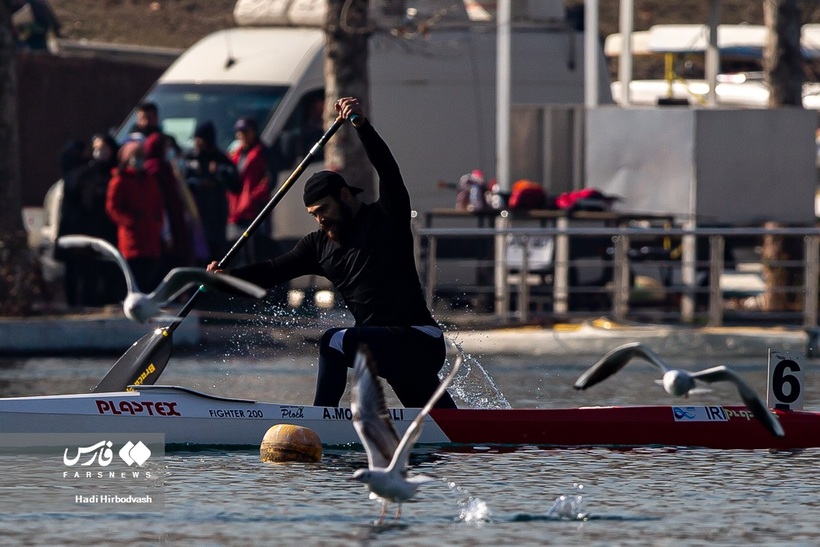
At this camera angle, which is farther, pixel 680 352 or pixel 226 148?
pixel 226 148

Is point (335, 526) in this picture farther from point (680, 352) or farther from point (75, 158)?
point (75, 158)

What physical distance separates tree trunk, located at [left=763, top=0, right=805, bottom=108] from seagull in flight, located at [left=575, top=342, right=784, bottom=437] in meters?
11.5

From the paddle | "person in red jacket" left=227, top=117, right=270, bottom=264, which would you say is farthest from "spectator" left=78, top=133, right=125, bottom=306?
the paddle

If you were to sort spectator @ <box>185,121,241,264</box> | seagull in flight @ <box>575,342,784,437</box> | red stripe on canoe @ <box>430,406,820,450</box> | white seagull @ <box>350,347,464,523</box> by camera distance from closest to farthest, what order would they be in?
white seagull @ <box>350,347,464,523</box>
seagull in flight @ <box>575,342,784,437</box>
red stripe on canoe @ <box>430,406,820,450</box>
spectator @ <box>185,121,241,264</box>

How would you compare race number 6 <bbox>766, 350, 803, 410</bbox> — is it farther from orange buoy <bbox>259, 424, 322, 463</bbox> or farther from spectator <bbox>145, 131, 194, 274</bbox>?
spectator <bbox>145, 131, 194, 274</bbox>

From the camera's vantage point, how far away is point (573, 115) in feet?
68.2

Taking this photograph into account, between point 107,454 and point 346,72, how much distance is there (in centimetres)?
885

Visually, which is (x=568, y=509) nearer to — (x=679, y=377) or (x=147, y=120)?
(x=679, y=377)

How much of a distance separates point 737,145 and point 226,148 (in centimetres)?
540

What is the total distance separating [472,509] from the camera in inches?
348

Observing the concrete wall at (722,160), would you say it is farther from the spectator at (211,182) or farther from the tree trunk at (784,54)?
the spectator at (211,182)

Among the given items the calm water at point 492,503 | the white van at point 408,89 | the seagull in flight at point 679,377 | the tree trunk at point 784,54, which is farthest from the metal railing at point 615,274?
the seagull in flight at point 679,377

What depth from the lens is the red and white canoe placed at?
10.7m

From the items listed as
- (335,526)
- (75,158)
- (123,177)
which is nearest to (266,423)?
(335,526)
